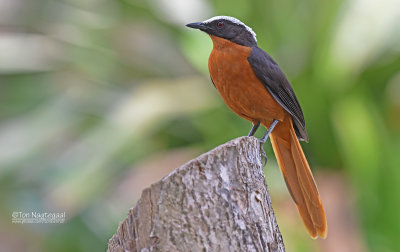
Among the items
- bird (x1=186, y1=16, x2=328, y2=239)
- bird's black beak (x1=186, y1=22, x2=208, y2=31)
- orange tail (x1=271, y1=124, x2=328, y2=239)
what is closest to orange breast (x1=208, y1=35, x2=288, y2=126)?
bird (x1=186, y1=16, x2=328, y2=239)

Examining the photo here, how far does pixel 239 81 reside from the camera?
3.87 metres

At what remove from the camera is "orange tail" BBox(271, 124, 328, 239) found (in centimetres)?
379

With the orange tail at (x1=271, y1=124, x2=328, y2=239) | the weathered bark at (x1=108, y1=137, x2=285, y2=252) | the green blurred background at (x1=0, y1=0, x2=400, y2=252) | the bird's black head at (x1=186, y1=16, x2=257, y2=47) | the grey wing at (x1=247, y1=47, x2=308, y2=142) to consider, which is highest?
the green blurred background at (x1=0, y1=0, x2=400, y2=252)

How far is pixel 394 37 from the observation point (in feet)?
23.4

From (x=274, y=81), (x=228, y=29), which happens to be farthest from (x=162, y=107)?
(x=274, y=81)

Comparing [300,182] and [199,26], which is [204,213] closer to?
[300,182]

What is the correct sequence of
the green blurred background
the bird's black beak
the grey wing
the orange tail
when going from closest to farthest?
the orange tail < the grey wing < the bird's black beak < the green blurred background

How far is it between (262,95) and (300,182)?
24.0 inches

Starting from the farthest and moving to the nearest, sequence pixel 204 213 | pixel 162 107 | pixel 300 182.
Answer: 1. pixel 162 107
2. pixel 300 182
3. pixel 204 213

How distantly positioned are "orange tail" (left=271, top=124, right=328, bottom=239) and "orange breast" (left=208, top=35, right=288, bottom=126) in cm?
35

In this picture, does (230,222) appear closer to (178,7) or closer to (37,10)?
(178,7)

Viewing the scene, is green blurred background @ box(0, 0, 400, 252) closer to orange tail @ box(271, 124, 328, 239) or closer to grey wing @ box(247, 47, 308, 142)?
orange tail @ box(271, 124, 328, 239)

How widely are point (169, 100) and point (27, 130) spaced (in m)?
2.01

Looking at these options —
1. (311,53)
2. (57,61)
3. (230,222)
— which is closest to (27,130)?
(57,61)
